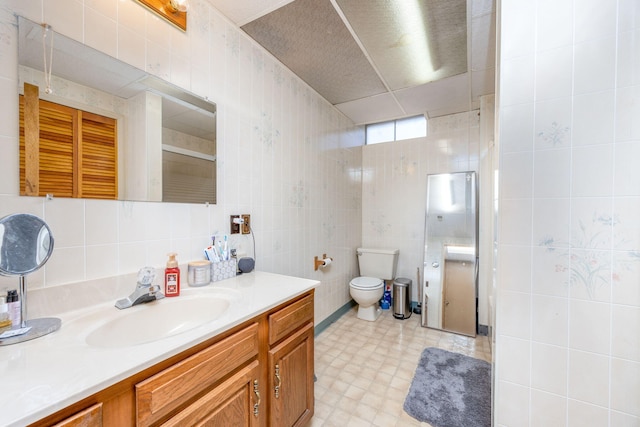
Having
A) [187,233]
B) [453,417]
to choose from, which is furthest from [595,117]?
[187,233]

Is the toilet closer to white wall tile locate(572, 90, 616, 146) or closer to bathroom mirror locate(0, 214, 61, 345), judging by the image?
white wall tile locate(572, 90, 616, 146)

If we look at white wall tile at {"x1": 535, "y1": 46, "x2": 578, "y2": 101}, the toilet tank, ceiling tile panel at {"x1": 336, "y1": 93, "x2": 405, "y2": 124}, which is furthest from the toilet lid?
white wall tile at {"x1": 535, "y1": 46, "x2": 578, "y2": 101}

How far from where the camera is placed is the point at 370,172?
10.8ft

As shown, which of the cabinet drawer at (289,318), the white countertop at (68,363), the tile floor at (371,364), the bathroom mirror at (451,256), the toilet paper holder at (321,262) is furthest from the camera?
the bathroom mirror at (451,256)

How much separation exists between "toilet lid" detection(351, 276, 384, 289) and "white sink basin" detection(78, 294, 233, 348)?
Result: 176 centimetres

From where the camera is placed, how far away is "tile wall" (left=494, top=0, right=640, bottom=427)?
2.76 feet

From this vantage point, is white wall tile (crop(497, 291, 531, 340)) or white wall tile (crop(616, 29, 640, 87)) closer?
white wall tile (crop(616, 29, 640, 87))

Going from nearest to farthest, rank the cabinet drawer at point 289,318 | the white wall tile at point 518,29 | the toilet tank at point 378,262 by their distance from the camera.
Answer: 1. the white wall tile at point 518,29
2. the cabinet drawer at point 289,318
3. the toilet tank at point 378,262

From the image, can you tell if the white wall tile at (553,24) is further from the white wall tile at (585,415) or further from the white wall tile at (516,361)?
the white wall tile at (585,415)

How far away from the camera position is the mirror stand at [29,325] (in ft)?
2.29

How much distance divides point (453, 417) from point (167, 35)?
254cm

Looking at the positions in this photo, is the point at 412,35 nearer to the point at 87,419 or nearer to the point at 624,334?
the point at 624,334

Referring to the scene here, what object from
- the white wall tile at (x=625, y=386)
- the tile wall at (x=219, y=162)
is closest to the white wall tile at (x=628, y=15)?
the white wall tile at (x=625, y=386)

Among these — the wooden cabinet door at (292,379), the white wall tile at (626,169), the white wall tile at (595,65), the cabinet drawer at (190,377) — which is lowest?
the wooden cabinet door at (292,379)
